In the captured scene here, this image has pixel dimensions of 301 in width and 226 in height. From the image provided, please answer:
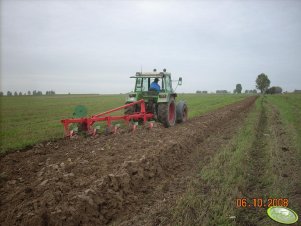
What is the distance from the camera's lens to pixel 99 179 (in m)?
4.44

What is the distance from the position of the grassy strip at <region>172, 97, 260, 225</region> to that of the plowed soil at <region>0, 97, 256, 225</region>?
266mm

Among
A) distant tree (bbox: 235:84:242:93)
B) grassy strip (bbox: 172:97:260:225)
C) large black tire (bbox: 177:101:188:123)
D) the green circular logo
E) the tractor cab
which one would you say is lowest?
the green circular logo

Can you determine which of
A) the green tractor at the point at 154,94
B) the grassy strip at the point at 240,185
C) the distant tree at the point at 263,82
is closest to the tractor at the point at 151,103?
the green tractor at the point at 154,94

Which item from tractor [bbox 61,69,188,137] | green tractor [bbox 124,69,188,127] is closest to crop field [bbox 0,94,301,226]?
tractor [bbox 61,69,188,137]

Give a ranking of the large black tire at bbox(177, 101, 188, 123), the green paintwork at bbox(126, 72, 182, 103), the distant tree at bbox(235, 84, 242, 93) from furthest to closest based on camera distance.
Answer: the distant tree at bbox(235, 84, 242, 93) → the large black tire at bbox(177, 101, 188, 123) → the green paintwork at bbox(126, 72, 182, 103)

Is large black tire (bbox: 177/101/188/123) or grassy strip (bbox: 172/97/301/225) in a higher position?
large black tire (bbox: 177/101/188/123)

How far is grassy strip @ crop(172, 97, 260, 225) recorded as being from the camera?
3.59m

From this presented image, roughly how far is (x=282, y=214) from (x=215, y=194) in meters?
0.98

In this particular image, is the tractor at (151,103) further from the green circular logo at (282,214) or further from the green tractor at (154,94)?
the green circular logo at (282,214)

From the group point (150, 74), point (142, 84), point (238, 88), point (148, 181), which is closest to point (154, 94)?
point (142, 84)

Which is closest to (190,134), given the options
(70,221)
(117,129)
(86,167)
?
Answer: (117,129)

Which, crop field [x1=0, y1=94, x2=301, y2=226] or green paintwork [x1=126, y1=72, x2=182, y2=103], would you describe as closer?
crop field [x1=0, y1=94, x2=301, y2=226]

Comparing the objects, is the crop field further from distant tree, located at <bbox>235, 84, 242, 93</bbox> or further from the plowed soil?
distant tree, located at <bbox>235, 84, 242, 93</bbox>

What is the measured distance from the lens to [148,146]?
684 centimetres
